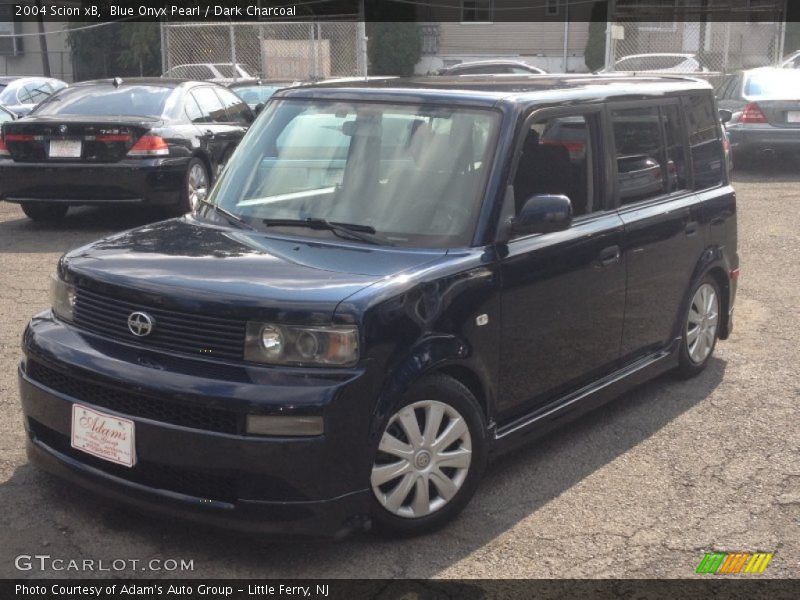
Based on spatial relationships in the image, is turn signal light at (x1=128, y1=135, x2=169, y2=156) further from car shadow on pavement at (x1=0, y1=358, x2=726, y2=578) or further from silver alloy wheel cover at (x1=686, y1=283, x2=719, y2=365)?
car shadow on pavement at (x1=0, y1=358, x2=726, y2=578)

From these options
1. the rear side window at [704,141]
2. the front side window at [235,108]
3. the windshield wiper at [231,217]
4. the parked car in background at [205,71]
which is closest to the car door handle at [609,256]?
the rear side window at [704,141]

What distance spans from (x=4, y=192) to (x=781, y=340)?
23.6 ft

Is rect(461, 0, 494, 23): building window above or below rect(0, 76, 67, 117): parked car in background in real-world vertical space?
above

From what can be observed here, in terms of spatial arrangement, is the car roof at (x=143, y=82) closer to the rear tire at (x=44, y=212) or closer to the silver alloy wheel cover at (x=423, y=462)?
the rear tire at (x=44, y=212)

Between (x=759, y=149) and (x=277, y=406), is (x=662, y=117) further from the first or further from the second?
(x=759, y=149)

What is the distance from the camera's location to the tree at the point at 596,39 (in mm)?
40094

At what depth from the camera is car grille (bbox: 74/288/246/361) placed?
3844 millimetres

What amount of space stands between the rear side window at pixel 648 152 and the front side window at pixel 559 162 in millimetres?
269

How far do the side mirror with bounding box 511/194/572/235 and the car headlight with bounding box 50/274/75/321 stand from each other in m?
1.80

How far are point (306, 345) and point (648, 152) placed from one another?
8.80 ft

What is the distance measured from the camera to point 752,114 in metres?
15.7

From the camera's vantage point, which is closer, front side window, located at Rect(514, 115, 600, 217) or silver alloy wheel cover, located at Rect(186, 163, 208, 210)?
front side window, located at Rect(514, 115, 600, 217)

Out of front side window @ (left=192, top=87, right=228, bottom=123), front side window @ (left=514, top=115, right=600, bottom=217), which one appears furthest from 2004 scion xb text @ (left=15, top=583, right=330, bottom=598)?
front side window @ (left=192, top=87, right=228, bottom=123)

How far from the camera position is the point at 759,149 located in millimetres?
15797
